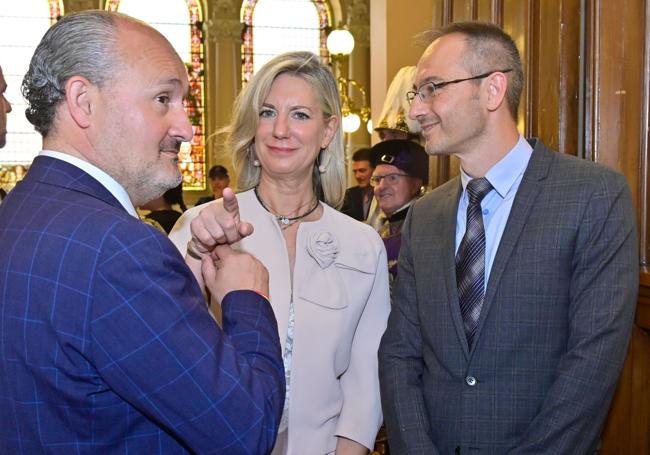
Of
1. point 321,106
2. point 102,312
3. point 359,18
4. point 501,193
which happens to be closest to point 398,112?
point 321,106

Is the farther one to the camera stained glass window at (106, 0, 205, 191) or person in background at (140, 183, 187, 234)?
stained glass window at (106, 0, 205, 191)

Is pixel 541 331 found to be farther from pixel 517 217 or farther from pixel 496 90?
pixel 496 90

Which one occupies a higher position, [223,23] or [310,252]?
[223,23]

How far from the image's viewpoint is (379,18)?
6.86 m

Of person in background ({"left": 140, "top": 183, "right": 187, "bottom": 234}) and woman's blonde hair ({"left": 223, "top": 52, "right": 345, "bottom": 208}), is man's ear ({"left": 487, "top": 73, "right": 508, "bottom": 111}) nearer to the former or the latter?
woman's blonde hair ({"left": 223, "top": 52, "right": 345, "bottom": 208})

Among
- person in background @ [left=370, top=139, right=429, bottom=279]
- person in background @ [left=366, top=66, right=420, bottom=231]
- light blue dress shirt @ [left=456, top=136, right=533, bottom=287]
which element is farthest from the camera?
person in background @ [left=366, top=66, right=420, bottom=231]

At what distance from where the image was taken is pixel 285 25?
1525 cm

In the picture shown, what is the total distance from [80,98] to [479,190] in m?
1.25

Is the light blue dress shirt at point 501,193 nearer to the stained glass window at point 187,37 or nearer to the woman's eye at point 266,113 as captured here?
the woman's eye at point 266,113

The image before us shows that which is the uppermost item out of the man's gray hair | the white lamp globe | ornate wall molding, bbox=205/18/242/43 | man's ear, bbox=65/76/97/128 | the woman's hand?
ornate wall molding, bbox=205/18/242/43

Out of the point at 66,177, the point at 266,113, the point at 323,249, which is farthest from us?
the point at 266,113

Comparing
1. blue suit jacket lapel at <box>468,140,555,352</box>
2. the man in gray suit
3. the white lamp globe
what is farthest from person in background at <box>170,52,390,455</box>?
the white lamp globe

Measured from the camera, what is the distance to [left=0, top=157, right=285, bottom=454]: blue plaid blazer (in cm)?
135

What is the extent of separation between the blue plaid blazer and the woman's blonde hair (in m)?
1.14
